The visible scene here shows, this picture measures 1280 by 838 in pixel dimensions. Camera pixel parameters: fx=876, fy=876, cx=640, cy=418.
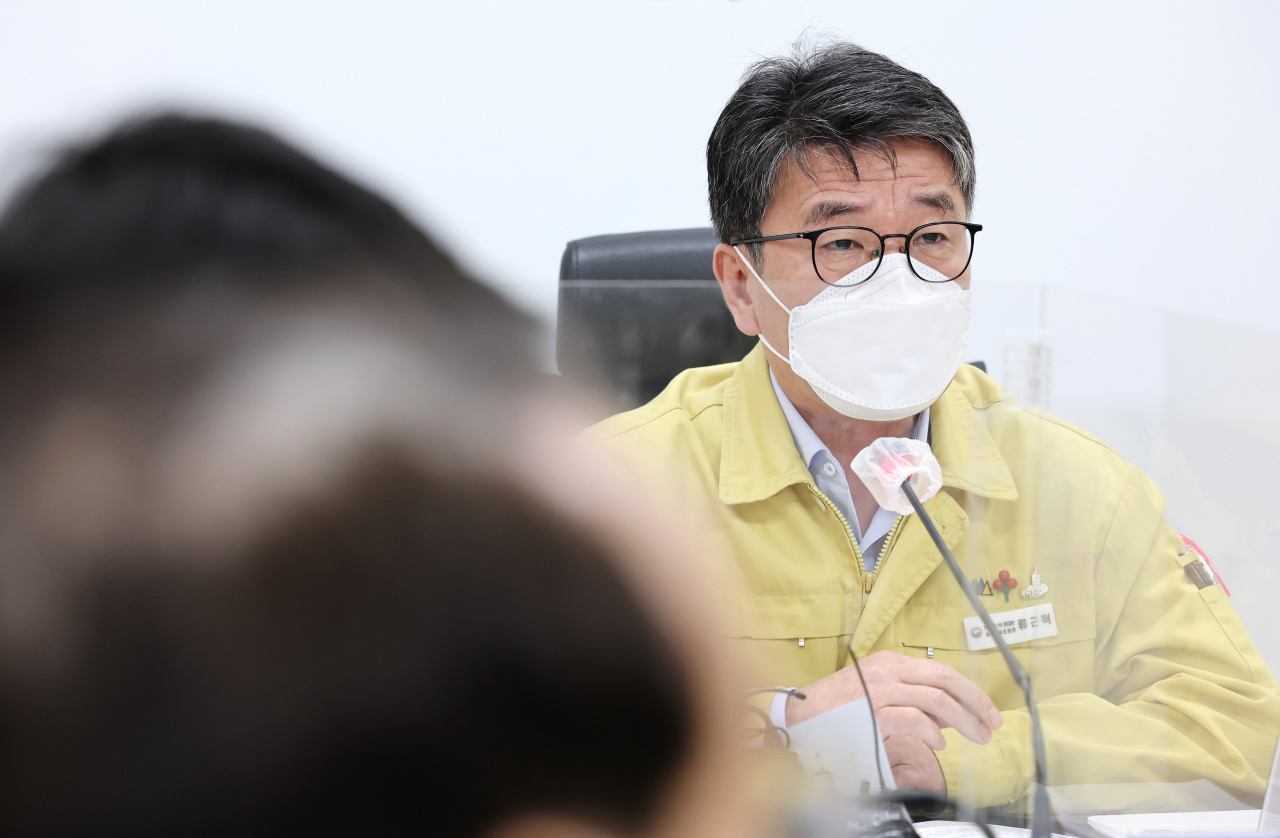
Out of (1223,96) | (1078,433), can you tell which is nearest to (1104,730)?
(1078,433)

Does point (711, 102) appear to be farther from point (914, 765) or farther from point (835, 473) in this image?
point (914, 765)

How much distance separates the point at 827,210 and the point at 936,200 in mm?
143

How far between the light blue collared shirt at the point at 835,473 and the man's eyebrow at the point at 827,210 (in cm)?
23

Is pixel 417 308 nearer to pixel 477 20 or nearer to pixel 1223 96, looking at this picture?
pixel 477 20

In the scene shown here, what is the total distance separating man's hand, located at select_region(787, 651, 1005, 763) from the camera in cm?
69

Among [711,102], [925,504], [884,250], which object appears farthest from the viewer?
[711,102]

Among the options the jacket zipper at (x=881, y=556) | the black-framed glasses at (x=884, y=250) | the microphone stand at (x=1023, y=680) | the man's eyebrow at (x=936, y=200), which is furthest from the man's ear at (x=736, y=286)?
the microphone stand at (x=1023, y=680)

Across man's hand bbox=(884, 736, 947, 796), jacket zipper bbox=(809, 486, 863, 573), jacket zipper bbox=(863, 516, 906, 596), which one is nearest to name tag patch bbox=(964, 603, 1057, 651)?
man's hand bbox=(884, 736, 947, 796)

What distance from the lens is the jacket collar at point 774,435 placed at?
816mm

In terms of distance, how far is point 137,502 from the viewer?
0.59 ft

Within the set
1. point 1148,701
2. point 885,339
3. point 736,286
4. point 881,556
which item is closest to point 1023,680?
point 1148,701

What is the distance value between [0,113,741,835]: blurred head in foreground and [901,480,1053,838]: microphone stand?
55 cm

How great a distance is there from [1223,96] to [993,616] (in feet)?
6.47

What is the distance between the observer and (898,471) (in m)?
0.80
